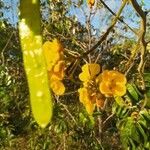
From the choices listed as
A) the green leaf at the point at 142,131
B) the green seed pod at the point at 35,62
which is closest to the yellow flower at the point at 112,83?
the green seed pod at the point at 35,62

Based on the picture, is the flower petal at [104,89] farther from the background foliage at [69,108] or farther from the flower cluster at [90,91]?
the background foliage at [69,108]

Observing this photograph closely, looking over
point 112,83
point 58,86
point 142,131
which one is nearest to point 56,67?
point 58,86

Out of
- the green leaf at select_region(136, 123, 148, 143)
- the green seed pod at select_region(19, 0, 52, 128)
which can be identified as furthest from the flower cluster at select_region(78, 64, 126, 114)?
the green leaf at select_region(136, 123, 148, 143)

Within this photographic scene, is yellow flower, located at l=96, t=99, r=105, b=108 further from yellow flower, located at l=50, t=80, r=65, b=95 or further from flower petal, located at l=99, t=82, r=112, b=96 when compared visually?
yellow flower, located at l=50, t=80, r=65, b=95

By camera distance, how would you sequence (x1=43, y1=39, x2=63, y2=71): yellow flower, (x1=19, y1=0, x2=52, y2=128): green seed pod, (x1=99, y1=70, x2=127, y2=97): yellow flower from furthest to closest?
(x1=99, y1=70, x2=127, y2=97): yellow flower < (x1=43, y1=39, x2=63, y2=71): yellow flower < (x1=19, y1=0, x2=52, y2=128): green seed pod

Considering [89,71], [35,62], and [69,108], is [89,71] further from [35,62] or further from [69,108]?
[69,108]
